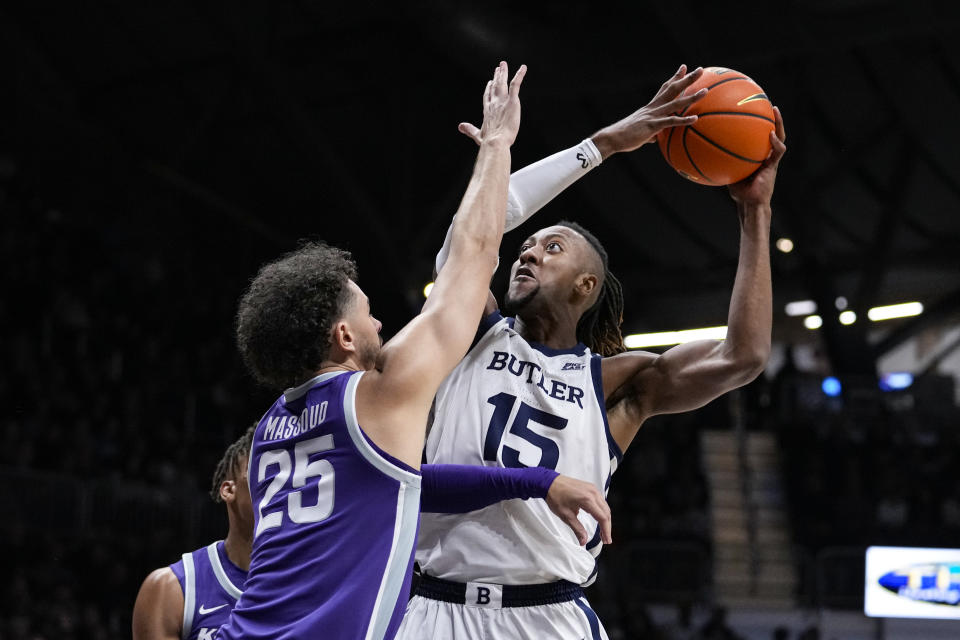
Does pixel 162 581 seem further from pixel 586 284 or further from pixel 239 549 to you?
pixel 586 284

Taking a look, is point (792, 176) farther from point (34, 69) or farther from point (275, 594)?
point (275, 594)

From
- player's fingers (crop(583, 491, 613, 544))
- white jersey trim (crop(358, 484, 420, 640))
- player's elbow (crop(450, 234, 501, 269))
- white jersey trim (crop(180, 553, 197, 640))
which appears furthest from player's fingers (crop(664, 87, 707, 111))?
white jersey trim (crop(180, 553, 197, 640))

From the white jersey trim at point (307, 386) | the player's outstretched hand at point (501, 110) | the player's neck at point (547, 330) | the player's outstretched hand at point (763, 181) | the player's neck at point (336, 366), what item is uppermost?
the player's outstretched hand at point (763, 181)

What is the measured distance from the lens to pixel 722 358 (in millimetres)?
4008

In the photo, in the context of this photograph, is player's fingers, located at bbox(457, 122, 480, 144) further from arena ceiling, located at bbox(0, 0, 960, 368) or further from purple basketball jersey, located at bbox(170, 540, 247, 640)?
arena ceiling, located at bbox(0, 0, 960, 368)

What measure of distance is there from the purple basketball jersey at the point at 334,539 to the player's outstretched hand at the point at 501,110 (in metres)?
0.88

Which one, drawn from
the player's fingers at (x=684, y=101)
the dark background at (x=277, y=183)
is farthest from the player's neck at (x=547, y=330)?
the dark background at (x=277, y=183)

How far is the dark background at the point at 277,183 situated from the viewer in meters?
12.7

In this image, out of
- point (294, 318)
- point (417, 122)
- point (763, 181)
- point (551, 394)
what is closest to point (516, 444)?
point (551, 394)

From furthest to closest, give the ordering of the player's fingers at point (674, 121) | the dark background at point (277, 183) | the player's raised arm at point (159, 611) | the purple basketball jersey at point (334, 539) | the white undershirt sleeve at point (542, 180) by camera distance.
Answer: the dark background at point (277, 183) → the player's raised arm at point (159, 611) → the player's fingers at point (674, 121) → the white undershirt sleeve at point (542, 180) → the purple basketball jersey at point (334, 539)

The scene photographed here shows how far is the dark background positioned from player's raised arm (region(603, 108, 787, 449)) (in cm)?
788

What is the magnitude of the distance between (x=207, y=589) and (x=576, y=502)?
1.86 meters

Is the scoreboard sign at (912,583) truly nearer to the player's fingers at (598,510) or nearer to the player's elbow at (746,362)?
the player's elbow at (746,362)

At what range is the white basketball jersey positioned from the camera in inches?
143
